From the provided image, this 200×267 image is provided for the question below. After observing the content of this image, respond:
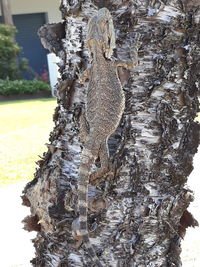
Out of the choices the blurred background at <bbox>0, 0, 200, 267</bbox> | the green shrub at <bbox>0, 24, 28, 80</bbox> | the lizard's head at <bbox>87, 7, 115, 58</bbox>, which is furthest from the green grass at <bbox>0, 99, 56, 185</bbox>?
the lizard's head at <bbox>87, 7, 115, 58</bbox>

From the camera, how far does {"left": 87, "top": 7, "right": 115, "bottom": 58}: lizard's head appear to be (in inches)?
70.2

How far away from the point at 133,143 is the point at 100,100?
1.41 feet

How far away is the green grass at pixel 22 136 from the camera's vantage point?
8750mm

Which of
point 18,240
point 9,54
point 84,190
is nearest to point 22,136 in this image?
point 18,240

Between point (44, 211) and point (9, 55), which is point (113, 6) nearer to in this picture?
point (44, 211)

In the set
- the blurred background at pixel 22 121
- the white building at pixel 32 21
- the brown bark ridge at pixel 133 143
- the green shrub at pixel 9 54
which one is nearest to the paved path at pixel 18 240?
the blurred background at pixel 22 121

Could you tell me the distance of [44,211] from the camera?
2.32 m

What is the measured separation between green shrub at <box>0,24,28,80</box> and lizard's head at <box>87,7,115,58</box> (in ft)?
67.1

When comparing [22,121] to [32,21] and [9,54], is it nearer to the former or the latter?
[9,54]

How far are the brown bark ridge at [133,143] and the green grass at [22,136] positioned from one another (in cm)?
582

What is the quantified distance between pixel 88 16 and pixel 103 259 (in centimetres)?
96

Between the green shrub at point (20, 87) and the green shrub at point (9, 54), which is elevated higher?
the green shrub at point (9, 54)

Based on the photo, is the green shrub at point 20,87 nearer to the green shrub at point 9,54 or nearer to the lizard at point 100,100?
the green shrub at point 9,54

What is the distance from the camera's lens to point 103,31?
1.79 meters
